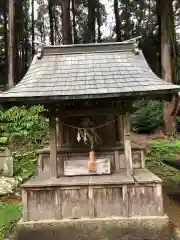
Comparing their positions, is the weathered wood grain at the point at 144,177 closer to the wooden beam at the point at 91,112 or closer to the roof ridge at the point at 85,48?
the wooden beam at the point at 91,112

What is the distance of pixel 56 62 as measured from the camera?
6566 mm

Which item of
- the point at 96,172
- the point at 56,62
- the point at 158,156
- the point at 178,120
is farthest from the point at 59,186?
the point at 178,120

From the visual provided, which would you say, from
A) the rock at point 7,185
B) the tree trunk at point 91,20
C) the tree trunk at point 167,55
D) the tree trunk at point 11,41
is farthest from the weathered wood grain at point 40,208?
the tree trunk at point 91,20

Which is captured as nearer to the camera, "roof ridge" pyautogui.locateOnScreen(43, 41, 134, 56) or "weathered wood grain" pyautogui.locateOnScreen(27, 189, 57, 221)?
"weathered wood grain" pyautogui.locateOnScreen(27, 189, 57, 221)

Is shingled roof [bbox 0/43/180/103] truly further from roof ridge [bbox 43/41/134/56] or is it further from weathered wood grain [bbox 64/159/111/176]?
weathered wood grain [bbox 64/159/111/176]

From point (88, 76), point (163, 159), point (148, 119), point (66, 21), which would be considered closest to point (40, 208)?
point (88, 76)

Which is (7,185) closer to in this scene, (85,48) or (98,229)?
(98,229)

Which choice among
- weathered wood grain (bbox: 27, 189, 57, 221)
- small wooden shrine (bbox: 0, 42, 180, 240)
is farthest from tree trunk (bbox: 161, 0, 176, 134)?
weathered wood grain (bbox: 27, 189, 57, 221)

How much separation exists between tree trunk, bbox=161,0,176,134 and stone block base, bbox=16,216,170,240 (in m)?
10.5

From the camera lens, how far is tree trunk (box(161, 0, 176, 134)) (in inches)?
566

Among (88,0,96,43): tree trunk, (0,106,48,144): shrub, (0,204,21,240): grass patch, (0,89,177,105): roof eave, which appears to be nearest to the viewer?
(0,89,177,105): roof eave

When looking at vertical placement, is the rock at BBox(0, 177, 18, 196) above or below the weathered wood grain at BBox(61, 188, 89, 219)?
below

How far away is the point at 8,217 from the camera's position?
620cm

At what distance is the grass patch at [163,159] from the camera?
9.50 m
